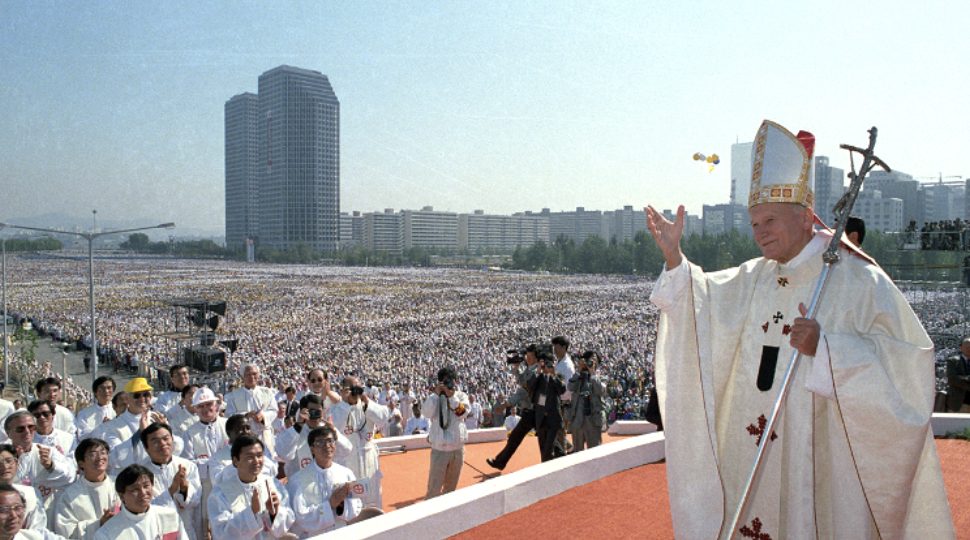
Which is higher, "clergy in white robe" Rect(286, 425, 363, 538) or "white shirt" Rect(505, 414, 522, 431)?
"clergy in white robe" Rect(286, 425, 363, 538)

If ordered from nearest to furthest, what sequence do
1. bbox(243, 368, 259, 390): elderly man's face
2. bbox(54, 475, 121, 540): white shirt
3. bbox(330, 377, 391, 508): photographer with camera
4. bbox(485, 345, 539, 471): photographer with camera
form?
bbox(54, 475, 121, 540): white shirt
bbox(330, 377, 391, 508): photographer with camera
bbox(243, 368, 259, 390): elderly man's face
bbox(485, 345, 539, 471): photographer with camera

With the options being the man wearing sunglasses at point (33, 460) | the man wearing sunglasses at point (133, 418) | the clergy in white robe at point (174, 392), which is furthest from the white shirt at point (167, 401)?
the man wearing sunglasses at point (33, 460)

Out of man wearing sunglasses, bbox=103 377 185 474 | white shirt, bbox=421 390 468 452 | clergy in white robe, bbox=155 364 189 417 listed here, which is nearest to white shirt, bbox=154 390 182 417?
clergy in white robe, bbox=155 364 189 417

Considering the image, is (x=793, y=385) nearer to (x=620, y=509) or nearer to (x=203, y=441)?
(x=620, y=509)

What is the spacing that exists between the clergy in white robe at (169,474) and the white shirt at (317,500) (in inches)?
27.4

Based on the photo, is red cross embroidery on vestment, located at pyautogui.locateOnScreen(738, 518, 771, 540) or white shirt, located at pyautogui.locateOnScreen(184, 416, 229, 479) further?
white shirt, located at pyautogui.locateOnScreen(184, 416, 229, 479)

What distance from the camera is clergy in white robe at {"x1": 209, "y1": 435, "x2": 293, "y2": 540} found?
13.9 feet

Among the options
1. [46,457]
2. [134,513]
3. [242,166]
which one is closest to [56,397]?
[46,457]

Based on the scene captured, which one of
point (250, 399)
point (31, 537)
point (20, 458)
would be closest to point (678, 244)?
point (31, 537)

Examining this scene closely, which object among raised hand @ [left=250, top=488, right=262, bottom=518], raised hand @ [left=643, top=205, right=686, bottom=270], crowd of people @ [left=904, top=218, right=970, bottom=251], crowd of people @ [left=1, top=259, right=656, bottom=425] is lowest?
crowd of people @ [left=1, top=259, right=656, bottom=425]

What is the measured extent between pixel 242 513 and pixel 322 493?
0.65 meters

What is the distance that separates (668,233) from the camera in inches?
122

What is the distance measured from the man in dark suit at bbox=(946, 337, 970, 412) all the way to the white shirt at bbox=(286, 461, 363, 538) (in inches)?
266

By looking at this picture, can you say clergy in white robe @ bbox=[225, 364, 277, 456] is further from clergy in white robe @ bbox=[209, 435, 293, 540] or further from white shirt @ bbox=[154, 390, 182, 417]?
clergy in white robe @ bbox=[209, 435, 293, 540]
